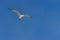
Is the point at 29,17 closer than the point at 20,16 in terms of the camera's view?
Yes

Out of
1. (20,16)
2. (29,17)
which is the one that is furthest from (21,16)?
(29,17)

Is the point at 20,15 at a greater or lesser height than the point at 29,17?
greater

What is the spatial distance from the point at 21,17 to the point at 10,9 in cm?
248

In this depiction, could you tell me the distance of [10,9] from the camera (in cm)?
2198

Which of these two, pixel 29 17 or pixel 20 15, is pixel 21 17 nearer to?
pixel 20 15

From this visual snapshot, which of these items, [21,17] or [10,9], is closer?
[10,9]

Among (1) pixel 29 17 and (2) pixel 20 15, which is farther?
(2) pixel 20 15

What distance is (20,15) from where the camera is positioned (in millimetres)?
23609

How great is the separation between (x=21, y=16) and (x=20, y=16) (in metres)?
0.17

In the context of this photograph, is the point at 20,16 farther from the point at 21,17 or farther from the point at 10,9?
the point at 10,9

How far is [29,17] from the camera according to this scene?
72.0ft

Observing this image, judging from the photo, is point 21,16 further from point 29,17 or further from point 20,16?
point 29,17

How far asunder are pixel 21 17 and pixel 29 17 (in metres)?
2.17

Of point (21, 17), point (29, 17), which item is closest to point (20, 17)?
point (21, 17)
